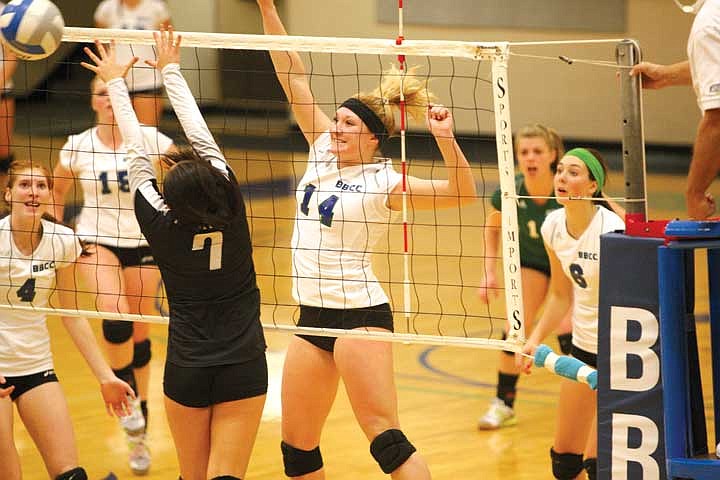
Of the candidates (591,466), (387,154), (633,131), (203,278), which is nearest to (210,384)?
(203,278)

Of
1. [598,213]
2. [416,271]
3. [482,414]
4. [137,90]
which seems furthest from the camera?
[416,271]

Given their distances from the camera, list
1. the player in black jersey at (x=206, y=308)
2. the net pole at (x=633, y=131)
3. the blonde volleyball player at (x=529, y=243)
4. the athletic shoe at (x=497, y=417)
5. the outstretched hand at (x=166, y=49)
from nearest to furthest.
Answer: the player in black jersey at (x=206, y=308) < the net pole at (x=633, y=131) < the outstretched hand at (x=166, y=49) < the blonde volleyball player at (x=529, y=243) < the athletic shoe at (x=497, y=417)

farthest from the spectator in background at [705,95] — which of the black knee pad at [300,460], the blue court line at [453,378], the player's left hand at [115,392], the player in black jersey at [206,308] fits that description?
the blue court line at [453,378]

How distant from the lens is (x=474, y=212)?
14.6 meters

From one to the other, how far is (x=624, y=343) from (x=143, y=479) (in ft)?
9.85

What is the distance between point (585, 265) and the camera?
5.50 m

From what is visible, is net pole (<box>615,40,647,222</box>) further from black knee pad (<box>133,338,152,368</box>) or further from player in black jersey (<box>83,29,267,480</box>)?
black knee pad (<box>133,338,152,368</box>)

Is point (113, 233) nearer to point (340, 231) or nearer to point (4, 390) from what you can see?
point (4, 390)

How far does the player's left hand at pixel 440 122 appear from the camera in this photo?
4719mm

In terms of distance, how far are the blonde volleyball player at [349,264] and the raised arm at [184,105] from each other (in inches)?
28.5

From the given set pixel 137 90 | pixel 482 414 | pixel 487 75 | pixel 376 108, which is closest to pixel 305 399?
pixel 376 108

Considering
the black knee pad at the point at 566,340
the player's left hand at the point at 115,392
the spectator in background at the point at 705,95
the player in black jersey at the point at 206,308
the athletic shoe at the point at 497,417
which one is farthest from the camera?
the athletic shoe at the point at 497,417

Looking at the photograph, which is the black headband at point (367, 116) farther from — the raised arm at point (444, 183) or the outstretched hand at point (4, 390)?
the outstretched hand at point (4, 390)

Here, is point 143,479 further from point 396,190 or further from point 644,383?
point 644,383
